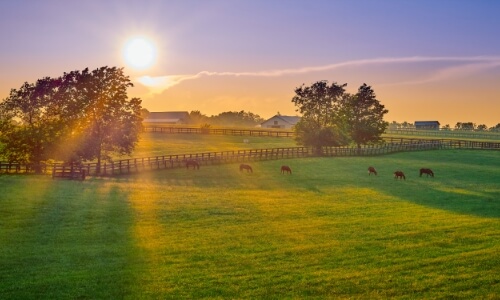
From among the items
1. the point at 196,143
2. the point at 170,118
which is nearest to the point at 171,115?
the point at 170,118

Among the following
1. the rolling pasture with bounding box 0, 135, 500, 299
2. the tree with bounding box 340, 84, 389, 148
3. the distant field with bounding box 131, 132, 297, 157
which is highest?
the tree with bounding box 340, 84, 389, 148

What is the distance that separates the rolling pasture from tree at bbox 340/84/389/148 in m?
38.3

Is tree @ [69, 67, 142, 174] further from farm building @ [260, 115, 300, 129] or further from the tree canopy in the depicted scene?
farm building @ [260, 115, 300, 129]

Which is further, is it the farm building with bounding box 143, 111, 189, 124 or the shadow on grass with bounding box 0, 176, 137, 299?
the farm building with bounding box 143, 111, 189, 124

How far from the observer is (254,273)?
608 inches

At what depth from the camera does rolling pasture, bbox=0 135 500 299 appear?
14305mm

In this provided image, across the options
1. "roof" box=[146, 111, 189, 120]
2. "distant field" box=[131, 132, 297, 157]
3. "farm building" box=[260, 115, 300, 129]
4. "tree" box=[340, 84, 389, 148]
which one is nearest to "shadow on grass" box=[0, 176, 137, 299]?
"distant field" box=[131, 132, 297, 157]

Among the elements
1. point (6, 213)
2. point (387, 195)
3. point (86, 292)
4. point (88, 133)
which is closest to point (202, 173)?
point (88, 133)

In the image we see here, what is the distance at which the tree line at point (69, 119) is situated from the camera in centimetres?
4591

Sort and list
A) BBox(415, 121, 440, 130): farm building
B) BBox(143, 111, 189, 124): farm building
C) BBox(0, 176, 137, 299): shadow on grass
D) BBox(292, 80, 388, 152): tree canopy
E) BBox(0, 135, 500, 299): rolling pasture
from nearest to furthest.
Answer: BBox(0, 176, 137, 299): shadow on grass, BBox(0, 135, 500, 299): rolling pasture, BBox(292, 80, 388, 152): tree canopy, BBox(143, 111, 189, 124): farm building, BBox(415, 121, 440, 130): farm building

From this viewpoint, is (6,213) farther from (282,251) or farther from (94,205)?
(282,251)

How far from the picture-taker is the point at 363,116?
255 feet

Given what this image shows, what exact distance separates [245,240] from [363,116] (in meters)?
61.5

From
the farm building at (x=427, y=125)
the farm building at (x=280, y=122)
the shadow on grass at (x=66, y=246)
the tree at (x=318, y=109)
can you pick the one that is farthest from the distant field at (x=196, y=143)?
the farm building at (x=427, y=125)
